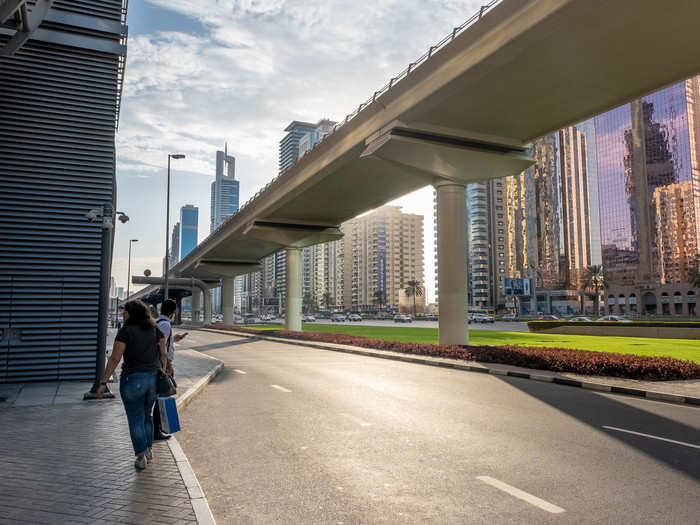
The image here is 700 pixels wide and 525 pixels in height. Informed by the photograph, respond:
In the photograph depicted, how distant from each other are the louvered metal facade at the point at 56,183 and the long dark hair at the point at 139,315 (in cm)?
835

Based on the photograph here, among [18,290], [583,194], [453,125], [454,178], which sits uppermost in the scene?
[583,194]

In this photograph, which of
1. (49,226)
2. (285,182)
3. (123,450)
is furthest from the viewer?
(285,182)

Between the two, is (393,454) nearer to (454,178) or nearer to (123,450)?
(123,450)

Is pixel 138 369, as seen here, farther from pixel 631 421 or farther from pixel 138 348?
pixel 631 421

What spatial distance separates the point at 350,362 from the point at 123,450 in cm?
1346

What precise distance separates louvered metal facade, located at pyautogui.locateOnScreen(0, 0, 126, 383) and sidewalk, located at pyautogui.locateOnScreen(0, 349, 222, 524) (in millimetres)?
4127

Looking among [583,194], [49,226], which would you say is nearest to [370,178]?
[49,226]

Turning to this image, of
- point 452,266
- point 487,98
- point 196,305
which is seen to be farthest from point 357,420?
point 196,305

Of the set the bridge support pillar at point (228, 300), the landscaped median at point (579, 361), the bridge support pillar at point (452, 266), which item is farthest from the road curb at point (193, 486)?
the bridge support pillar at point (228, 300)

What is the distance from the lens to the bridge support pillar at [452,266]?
78.9 feet

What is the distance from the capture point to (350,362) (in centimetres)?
1995

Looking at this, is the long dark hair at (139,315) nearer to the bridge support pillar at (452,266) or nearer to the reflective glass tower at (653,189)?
the bridge support pillar at (452,266)

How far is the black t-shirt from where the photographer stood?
5867 millimetres

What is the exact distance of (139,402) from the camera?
232 inches
